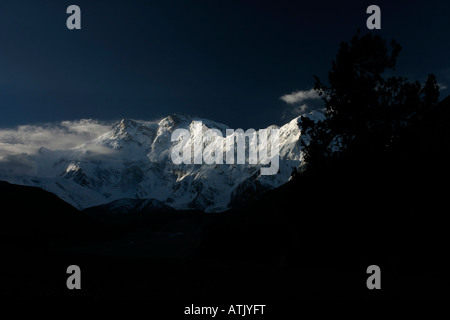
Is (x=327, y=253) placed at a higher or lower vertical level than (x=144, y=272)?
lower

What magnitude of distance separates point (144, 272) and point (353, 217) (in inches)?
331

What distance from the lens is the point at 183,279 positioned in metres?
7.94

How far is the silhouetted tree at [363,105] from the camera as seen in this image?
13508mm

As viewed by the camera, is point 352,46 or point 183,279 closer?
point 183,279

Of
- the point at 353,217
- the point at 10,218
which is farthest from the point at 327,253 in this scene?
the point at 10,218

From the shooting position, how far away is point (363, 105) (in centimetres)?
1403

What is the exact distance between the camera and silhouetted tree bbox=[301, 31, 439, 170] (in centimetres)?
1351

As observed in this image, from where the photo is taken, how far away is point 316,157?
15.4 metres

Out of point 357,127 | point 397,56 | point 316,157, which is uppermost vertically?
point 397,56
